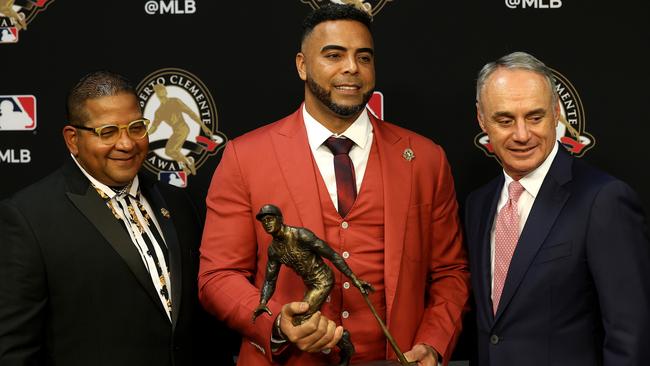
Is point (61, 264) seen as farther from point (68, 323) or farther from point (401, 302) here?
point (401, 302)

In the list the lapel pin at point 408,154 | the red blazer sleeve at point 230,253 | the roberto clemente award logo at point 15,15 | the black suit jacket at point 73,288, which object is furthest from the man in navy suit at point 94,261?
the roberto clemente award logo at point 15,15

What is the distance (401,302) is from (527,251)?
0.41 meters

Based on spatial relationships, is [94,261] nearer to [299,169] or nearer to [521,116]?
[299,169]

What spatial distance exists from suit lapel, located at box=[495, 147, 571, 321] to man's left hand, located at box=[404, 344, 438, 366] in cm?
23

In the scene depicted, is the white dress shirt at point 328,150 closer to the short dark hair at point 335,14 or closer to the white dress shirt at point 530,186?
the short dark hair at point 335,14

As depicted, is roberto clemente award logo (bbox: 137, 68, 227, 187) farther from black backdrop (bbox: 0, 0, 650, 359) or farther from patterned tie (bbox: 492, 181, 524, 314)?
patterned tie (bbox: 492, 181, 524, 314)

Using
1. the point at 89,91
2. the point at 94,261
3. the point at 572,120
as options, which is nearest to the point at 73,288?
the point at 94,261

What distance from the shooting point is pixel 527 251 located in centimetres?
220

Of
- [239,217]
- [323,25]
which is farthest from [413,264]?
[323,25]

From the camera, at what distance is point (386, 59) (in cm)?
303

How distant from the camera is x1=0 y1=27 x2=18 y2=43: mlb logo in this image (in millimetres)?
3154

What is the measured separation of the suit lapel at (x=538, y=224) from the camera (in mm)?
2193

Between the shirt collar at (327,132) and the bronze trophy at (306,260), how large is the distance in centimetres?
46

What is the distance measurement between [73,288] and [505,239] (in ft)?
4.07
